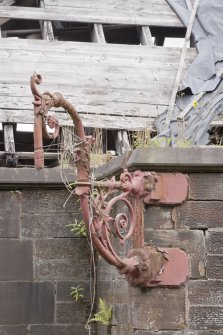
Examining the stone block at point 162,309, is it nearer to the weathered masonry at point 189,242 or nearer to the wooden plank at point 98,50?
the weathered masonry at point 189,242

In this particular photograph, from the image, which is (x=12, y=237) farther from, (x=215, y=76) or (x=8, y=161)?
(x=215, y=76)

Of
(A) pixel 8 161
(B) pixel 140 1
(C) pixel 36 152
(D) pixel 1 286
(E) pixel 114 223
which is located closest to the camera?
(E) pixel 114 223

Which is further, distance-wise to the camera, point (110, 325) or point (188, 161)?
point (110, 325)

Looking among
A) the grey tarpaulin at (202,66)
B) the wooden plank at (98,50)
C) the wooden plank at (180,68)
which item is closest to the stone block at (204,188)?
the grey tarpaulin at (202,66)

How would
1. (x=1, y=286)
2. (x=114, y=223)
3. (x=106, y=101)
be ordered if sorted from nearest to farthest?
(x=114, y=223) → (x=1, y=286) → (x=106, y=101)

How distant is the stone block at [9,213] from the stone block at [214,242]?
2.17m

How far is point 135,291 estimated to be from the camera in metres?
4.76

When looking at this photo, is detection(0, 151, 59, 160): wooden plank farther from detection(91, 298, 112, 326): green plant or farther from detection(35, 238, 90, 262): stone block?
detection(91, 298, 112, 326): green plant

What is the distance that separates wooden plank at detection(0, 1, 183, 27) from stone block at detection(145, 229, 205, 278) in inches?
310

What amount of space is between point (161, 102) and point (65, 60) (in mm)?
1638

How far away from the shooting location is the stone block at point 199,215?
4.77 metres

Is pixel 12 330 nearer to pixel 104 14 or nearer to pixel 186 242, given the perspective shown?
pixel 186 242

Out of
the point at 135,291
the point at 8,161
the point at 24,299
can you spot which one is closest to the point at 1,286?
the point at 24,299

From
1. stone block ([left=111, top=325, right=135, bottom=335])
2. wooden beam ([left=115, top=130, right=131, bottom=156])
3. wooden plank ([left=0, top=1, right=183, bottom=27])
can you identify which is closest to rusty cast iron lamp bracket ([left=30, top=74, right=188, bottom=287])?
stone block ([left=111, top=325, right=135, bottom=335])
